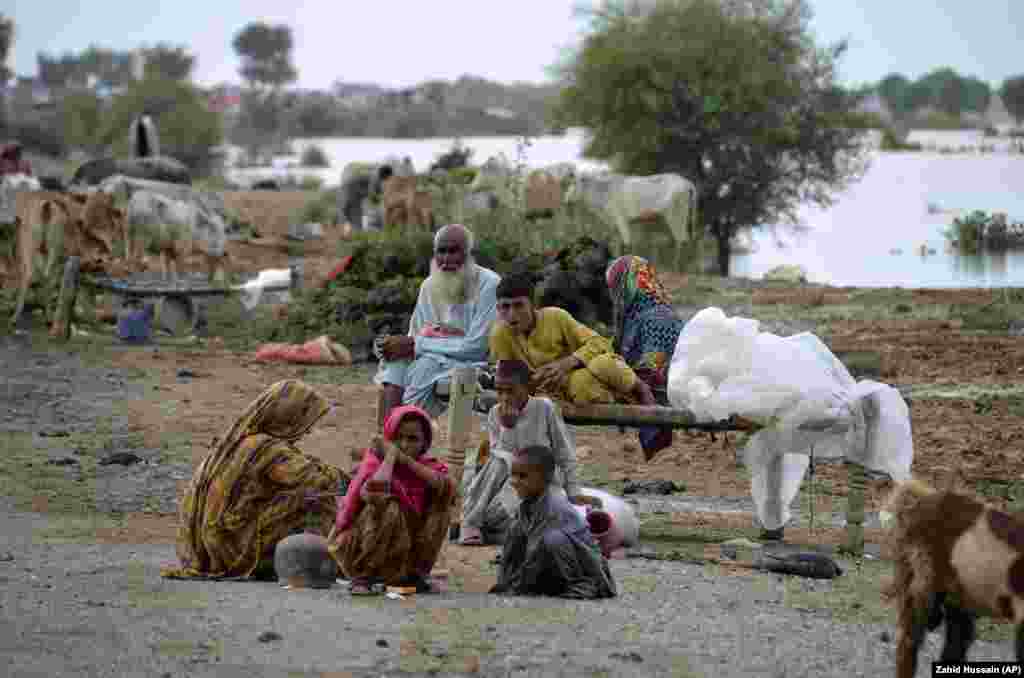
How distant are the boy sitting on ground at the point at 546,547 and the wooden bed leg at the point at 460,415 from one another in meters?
1.69

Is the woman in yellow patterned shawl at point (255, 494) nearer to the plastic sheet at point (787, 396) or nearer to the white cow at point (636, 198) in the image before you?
the plastic sheet at point (787, 396)

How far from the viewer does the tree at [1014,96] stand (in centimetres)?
9288

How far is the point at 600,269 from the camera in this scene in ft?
42.3

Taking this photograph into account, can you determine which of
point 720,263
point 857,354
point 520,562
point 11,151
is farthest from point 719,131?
point 520,562

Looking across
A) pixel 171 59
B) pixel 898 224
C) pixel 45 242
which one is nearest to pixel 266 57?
pixel 171 59

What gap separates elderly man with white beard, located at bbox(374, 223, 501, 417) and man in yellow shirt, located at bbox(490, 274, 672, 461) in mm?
460

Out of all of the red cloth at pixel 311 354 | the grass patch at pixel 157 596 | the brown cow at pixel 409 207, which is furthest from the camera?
the brown cow at pixel 409 207

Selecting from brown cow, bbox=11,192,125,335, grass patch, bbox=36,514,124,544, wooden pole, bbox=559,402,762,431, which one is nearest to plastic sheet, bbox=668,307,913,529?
wooden pole, bbox=559,402,762,431

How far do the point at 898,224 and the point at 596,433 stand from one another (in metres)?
39.6

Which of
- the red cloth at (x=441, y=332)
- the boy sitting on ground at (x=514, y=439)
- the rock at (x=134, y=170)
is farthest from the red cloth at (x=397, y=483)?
the rock at (x=134, y=170)

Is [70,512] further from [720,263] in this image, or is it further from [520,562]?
[720,263]

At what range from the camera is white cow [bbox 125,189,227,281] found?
71.4 feet

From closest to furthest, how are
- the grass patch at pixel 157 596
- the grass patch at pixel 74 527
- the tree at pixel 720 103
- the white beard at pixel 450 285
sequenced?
the grass patch at pixel 157 596 → the grass patch at pixel 74 527 → the white beard at pixel 450 285 → the tree at pixel 720 103

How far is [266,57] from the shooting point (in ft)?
555
